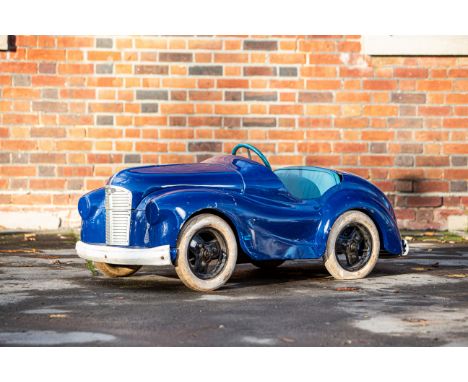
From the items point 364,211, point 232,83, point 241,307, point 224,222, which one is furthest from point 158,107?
point 241,307

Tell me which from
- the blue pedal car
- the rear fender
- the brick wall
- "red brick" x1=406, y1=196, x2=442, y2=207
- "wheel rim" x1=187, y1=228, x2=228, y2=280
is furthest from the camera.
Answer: "red brick" x1=406, y1=196, x2=442, y2=207

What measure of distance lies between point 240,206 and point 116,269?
1.44 m

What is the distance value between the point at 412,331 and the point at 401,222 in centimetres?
759

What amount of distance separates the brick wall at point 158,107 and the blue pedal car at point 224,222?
14.5 ft

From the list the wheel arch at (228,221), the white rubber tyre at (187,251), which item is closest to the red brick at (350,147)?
the wheel arch at (228,221)

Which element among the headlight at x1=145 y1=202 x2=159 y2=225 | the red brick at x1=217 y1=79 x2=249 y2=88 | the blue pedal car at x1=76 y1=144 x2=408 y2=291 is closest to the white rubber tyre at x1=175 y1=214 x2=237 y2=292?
the blue pedal car at x1=76 y1=144 x2=408 y2=291

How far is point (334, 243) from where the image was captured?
8742 millimetres

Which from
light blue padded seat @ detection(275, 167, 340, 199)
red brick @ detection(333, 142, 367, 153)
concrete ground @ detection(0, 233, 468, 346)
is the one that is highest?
red brick @ detection(333, 142, 367, 153)

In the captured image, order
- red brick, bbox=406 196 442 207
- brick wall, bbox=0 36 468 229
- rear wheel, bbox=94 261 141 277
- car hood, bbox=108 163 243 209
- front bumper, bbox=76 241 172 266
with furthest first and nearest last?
1. red brick, bbox=406 196 442 207
2. brick wall, bbox=0 36 468 229
3. rear wheel, bbox=94 261 141 277
4. car hood, bbox=108 163 243 209
5. front bumper, bbox=76 241 172 266

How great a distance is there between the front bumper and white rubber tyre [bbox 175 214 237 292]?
0.45 ft

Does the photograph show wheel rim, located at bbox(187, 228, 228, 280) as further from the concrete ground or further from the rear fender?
the rear fender

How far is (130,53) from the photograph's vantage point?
44.2ft

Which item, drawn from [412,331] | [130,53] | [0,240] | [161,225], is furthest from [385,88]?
[412,331]

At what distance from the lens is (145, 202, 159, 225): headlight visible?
25.6 ft
